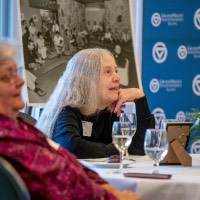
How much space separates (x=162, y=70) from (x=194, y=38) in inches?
19.8

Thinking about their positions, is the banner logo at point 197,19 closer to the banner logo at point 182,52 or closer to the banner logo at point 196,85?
the banner logo at point 182,52

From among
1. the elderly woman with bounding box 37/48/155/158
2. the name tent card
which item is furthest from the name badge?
the name tent card

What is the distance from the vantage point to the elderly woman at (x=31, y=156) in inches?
63.1

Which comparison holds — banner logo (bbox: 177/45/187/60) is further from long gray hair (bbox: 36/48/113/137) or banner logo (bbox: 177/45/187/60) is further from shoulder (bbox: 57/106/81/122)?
shoulder (bbox: 57/106/81/122)

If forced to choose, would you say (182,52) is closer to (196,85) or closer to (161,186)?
(196,85)

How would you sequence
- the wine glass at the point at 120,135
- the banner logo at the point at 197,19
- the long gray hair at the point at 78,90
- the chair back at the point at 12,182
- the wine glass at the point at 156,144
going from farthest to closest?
the banner logo at the point at 197,19 → the long gray hair at the point at 78,90 → the wine glass at the point at 120,135 → the wine glass at the point at 156,144 → the chair back at the point at 12,182

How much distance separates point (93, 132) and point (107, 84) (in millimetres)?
318

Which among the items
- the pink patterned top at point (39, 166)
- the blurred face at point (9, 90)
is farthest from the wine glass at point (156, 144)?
the blurred face at point (9, 90)

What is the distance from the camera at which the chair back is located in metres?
1.54

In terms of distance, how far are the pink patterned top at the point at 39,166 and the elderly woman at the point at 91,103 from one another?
143cm

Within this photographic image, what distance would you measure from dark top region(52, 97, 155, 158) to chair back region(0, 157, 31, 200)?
1.39 meters

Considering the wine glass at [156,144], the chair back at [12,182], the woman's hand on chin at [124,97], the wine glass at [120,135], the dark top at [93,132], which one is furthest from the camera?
the woman's hand on chin at [124,97]

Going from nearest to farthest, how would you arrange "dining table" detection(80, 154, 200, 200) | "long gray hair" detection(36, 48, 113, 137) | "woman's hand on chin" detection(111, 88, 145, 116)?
"dining table" detection(80, 154, 200, 200), "long gray hair" detection(36, 48, 113, 137), "woman's hand on chin" detection(111, 88, 145, 116)

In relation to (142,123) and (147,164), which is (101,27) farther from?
(147,164)
